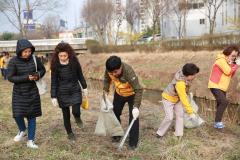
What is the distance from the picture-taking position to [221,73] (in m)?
6.75

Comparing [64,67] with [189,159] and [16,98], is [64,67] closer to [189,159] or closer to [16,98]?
[16,98]

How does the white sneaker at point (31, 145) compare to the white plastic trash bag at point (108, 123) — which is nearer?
the white sneaker at point (31, 145)

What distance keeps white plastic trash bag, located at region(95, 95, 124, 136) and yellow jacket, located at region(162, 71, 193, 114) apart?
3.23 ft

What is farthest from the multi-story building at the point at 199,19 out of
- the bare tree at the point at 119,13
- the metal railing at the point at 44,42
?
the metal railing at the point at 44,42

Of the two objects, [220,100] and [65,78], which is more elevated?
[65,78]

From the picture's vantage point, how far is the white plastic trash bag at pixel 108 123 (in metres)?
5.76

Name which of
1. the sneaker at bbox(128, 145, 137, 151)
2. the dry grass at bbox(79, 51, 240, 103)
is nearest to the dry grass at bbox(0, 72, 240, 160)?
the sneaker at bbox(128, 145, 137, 151)

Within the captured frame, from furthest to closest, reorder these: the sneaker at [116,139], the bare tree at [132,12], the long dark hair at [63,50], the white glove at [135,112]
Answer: the bare tree at [132,12] < the sneaker at [116,139] < the long dark hair at [63,50] < the white glove at [135,112]

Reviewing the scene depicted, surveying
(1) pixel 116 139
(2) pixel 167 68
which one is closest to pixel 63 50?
(1) pixel 116 139

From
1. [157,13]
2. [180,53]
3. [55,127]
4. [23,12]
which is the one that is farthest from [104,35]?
[55,127]

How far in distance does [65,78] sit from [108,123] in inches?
37.1

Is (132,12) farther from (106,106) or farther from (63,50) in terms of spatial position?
(63,50)

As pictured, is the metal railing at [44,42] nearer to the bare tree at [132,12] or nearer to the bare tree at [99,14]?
the bare tree at [99,14]

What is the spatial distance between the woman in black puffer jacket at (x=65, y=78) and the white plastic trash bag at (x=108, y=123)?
0.40m
